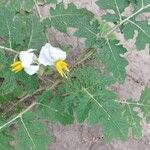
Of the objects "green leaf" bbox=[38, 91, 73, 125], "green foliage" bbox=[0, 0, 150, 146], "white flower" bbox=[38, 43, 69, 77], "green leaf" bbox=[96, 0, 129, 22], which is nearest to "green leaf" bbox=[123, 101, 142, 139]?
"green foliage" bbox=[0, 0, 150, 146]

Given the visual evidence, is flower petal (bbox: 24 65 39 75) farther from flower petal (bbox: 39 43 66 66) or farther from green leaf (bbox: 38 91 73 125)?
green leaf (bbox: 38 91 73 125)

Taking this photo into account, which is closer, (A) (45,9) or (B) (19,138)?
(B) (19,138)

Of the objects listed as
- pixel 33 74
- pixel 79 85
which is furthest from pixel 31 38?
pixel 79 85

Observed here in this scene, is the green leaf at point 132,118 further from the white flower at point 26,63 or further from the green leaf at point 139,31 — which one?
the white flower at point 26,63

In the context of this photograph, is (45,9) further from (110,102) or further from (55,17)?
(110,102)

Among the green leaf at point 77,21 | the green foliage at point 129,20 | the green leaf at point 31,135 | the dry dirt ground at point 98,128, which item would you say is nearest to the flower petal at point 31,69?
the green leaf at point 31,135

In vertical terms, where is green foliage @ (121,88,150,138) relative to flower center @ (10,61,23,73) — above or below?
below
